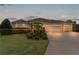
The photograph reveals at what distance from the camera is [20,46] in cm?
331

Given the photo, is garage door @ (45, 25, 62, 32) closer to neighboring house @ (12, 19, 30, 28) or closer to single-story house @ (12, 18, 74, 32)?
single-story house @ (12, 18, 74, 32)

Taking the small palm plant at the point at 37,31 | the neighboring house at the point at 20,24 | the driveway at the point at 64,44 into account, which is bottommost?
the driveway at the point at 64,44

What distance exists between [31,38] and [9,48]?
309 millimetres

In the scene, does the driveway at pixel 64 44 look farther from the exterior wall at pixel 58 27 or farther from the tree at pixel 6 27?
the tree at pixel 6 27

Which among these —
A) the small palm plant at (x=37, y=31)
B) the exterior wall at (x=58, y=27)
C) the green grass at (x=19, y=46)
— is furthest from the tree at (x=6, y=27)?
the exterior wall at (x=58, y=27)

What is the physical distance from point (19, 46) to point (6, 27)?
11.7 inches

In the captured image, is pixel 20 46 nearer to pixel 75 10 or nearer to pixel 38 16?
pixel 38 16

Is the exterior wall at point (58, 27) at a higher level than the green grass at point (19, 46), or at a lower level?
higher

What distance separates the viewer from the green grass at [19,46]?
3.30 metres

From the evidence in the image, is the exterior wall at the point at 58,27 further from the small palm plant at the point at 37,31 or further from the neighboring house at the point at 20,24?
the neighboring house at the point at 20,24

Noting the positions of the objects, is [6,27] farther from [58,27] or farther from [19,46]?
[58,27]

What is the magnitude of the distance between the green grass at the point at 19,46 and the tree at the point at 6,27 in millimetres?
58
